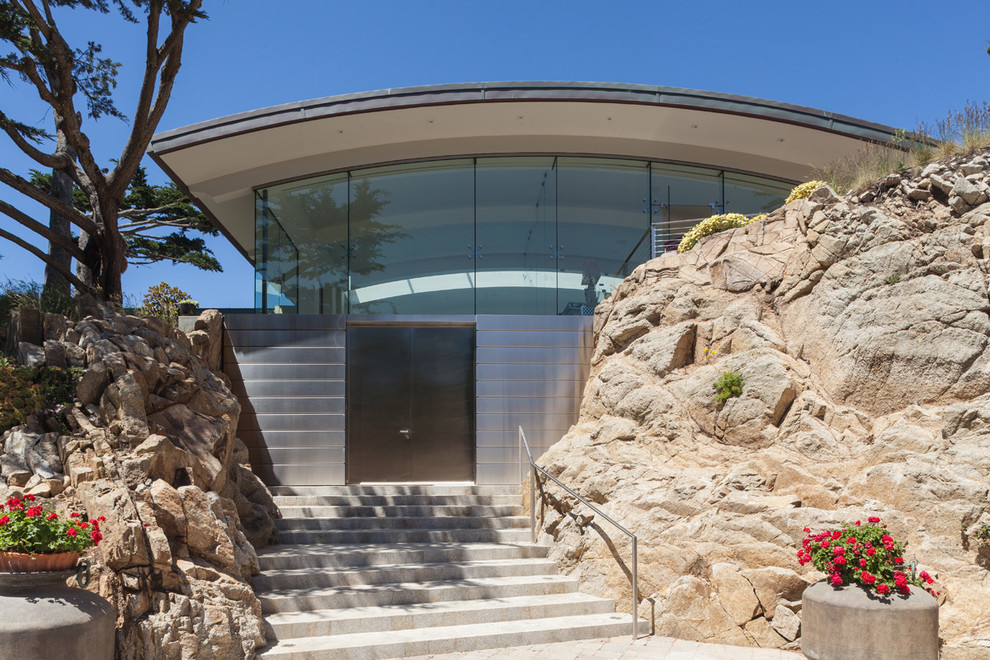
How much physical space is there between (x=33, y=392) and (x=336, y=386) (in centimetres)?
492

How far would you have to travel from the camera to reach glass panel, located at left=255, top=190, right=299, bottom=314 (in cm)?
1243

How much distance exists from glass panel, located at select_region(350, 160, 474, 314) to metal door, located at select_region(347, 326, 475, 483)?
1.62 feet

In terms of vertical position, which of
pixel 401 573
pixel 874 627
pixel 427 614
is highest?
pixel 874 627

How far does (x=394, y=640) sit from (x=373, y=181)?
869 centimetres

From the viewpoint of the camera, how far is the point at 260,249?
1302 cm

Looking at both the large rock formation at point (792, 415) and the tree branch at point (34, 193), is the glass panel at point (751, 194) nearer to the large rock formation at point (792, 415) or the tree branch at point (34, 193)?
the large rock formation at point (792, 415)

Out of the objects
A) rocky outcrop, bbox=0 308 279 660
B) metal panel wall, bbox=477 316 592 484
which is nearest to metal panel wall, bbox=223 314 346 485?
metal panel wall, bbox=477 316 592 484

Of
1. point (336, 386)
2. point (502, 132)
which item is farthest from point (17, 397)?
point (502, 132)

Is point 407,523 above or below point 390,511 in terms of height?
below

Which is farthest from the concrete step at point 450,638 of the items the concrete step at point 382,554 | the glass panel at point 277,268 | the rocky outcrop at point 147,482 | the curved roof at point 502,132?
the curved roof at point 502,132

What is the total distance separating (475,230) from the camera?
12680 millimetres

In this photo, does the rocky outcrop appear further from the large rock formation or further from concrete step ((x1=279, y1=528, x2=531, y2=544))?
the large rock formation

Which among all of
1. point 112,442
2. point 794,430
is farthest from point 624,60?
point 112,442

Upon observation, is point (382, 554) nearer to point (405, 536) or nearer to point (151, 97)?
point (405, 536)
